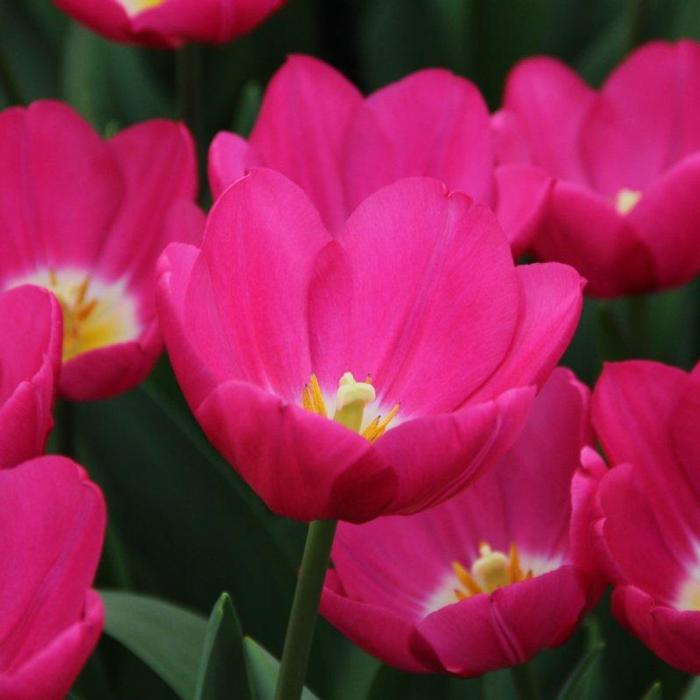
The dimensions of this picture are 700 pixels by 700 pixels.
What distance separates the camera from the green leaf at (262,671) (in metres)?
0.66

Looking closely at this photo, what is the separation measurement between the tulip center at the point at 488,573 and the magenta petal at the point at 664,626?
17cm

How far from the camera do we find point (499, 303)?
618 millimetres

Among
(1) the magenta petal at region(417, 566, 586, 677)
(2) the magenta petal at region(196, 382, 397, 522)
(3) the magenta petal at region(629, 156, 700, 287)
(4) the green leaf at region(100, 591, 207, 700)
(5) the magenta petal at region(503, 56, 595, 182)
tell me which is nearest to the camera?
(2) the magenta petal at region(196, 382, 397, 522)

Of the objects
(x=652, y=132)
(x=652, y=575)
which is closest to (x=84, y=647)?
(x=652, y=575)

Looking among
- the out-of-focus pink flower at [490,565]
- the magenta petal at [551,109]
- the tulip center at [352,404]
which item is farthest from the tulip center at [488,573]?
the magenta petal at [551,109]

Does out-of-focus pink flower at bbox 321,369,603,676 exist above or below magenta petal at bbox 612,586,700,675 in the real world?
below

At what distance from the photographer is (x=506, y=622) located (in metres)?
0.62

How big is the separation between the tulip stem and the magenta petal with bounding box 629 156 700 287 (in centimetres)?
40

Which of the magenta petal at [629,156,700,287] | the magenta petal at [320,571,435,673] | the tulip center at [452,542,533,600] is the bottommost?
the tulip center at [452,542,533,600]

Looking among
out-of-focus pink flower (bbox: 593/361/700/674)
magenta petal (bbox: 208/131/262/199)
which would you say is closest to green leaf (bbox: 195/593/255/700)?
out-of-focus pink flower (bbox: 593/361/700/674)

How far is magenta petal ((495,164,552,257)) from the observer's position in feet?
2.63

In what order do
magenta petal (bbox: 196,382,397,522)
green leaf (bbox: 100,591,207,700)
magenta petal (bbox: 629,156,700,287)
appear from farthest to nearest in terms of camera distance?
magenta petal (bbox: 629,156,700,287) → green leaf (bbox: 100,591,207,700) → magenta petal (bbox: 196,382,397,522)

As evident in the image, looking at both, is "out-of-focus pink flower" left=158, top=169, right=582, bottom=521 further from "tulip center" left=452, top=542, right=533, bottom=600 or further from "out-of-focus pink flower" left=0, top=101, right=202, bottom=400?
"out-of-focus pink flower" left=0, top=101, right=202, bottom=400

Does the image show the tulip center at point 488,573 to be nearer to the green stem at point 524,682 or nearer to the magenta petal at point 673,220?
the green stem at point 524,682
